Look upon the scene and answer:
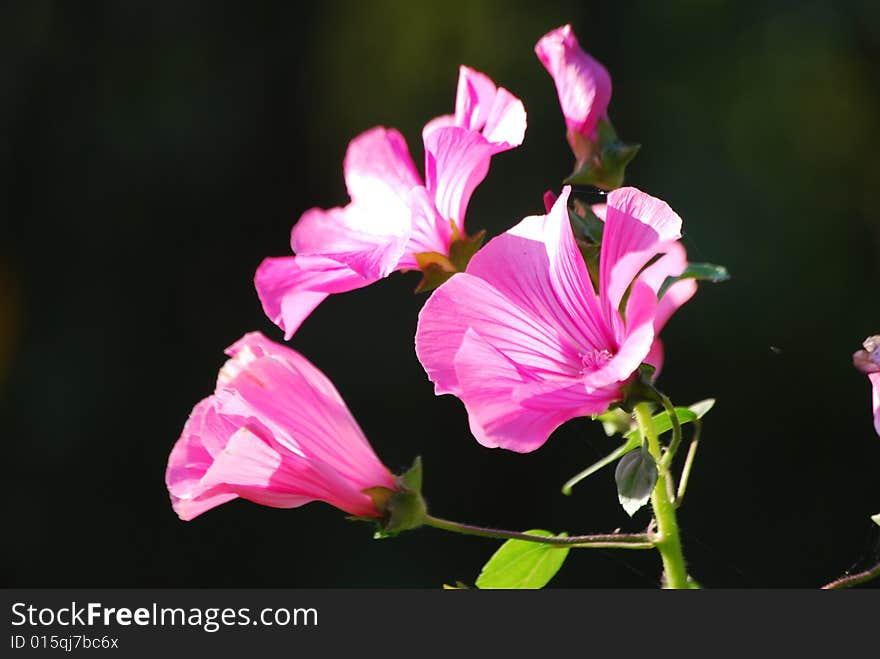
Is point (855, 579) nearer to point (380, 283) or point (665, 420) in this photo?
point (665, 420)

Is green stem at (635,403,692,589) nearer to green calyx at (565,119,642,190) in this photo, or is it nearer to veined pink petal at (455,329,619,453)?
veined pink petal at (455,329,619,453)

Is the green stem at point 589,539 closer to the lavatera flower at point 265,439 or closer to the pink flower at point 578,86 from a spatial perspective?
the lavatera flower at point 265,439

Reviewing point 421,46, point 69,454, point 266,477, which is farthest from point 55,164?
point 266,477

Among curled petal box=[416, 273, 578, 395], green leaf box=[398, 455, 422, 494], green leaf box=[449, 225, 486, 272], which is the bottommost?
green leaf box=[398, 455, 422, 494]

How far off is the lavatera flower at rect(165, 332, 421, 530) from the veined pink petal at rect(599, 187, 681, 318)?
16 cm

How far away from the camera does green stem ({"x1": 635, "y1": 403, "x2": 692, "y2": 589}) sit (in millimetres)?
580

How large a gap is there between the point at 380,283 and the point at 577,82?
5.73 feet

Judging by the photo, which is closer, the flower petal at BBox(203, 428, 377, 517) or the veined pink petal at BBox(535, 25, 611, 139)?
the flower petal at BBox(203, 428, 377, 517)

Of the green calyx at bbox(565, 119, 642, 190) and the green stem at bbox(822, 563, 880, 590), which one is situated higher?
the green calyx at bbox(565, 119, 642, 190)

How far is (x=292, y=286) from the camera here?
0.66 m

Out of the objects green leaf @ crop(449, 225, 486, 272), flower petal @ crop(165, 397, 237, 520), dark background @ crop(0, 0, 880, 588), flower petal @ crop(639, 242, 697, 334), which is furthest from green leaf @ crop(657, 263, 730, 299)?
dark background @ crop(0, 0, 880, 588)

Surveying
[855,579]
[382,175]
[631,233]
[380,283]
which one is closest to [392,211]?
[382,175]

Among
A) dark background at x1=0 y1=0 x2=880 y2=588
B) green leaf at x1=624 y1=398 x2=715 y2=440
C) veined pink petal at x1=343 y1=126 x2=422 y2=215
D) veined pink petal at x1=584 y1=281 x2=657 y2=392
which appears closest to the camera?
veined pink petal at x1=584 y1=281 x2=657 y2=392

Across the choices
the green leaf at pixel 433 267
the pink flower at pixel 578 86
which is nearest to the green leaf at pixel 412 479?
the green leaf at pixel 433 267
